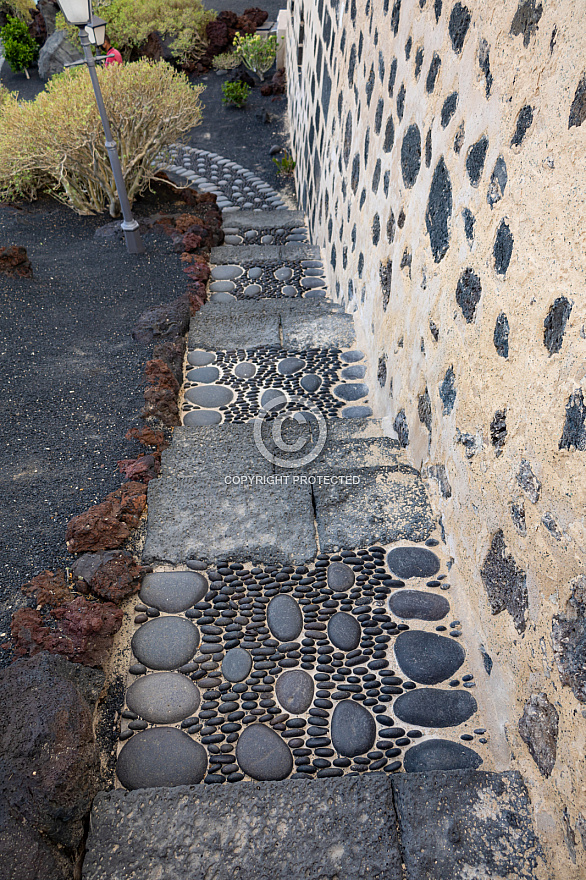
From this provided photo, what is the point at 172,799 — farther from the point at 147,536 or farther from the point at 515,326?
the point at 515,326

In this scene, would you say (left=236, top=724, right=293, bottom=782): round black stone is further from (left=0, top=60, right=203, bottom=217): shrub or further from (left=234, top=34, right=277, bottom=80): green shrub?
(left=234, top=34, right=277, bottom=80): green shrub

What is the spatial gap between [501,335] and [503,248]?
25cm

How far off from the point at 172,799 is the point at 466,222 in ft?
6.51

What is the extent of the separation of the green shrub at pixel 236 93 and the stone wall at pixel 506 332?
29.1ft

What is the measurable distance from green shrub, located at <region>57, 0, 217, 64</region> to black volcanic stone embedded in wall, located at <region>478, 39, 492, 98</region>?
12664 millimetres

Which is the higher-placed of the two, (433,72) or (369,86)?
(433,72)

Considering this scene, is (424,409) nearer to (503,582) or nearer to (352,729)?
(503,582)

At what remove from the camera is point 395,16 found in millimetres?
2801

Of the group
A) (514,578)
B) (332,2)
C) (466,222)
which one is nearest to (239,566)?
(514,578)

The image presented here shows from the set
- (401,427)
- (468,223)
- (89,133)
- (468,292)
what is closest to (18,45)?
(89,133)

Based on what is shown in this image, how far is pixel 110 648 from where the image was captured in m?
2.01

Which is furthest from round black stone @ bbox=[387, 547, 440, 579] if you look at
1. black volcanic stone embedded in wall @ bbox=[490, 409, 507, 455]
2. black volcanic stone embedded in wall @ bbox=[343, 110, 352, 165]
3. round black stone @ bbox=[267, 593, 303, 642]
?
black volcanic stone embedded in wall @ bbox=[343, 110, 352, 165]

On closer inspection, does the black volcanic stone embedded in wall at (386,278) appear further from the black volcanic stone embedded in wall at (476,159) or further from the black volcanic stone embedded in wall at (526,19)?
the black volcanic stone embedded in wall at (526,19)

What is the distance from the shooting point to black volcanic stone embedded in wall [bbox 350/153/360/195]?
3871 mm
